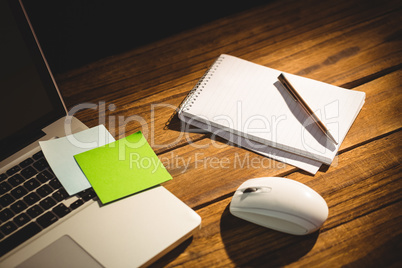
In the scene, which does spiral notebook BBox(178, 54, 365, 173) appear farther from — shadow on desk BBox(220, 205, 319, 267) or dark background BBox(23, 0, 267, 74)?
dark background BBox(23, 0, 267, 74)

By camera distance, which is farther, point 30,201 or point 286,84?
point 286,84

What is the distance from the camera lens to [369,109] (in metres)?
0.88

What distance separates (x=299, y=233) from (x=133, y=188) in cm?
33

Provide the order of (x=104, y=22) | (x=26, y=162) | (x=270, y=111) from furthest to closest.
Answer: (x=104, y=22) → (x=270, y=111) → (x=26, y=162)

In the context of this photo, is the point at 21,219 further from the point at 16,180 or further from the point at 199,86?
the point at 199,86

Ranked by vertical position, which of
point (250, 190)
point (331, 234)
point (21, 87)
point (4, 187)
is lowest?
point (331, 234)

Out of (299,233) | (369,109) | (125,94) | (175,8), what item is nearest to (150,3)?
(175,8)

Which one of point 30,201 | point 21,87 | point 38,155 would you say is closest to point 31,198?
point 30,201

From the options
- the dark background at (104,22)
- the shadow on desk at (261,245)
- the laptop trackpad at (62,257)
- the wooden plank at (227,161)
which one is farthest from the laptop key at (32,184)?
the dark background at (104,22)

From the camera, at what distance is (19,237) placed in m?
0.66

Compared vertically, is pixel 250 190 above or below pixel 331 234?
above

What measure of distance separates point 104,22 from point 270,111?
0.59 meters

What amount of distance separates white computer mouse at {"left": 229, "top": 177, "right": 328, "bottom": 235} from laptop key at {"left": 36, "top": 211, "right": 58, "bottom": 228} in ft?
1.10

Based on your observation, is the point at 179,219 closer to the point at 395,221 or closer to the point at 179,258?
the point at 179,258
